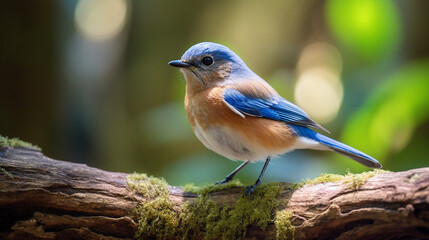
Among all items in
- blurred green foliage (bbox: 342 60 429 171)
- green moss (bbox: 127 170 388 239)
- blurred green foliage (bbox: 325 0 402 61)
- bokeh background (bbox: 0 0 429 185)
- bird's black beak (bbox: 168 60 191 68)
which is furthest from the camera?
blurred green foliage (bbox: 325 0 402 61)

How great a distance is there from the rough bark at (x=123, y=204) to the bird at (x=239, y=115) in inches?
15.0

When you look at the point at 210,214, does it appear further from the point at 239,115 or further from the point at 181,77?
the point at 181,77

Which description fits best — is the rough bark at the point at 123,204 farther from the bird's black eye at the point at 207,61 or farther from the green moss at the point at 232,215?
the bird's black eye at the point at 207,61

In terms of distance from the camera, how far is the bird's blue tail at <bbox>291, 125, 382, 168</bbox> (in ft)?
9.45

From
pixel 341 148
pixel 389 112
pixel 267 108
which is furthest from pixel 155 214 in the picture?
pixel 389 112

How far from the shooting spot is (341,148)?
2.97 m

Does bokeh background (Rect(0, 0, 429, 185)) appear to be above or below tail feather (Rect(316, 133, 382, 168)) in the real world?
above

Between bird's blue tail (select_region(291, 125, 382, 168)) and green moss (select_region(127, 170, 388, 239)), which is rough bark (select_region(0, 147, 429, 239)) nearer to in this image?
A: green moss (select_region(127, 170, 388, 239))

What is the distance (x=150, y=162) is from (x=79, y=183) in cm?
410

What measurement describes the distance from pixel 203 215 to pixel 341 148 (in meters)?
1.17

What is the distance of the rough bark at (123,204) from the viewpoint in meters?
2.08

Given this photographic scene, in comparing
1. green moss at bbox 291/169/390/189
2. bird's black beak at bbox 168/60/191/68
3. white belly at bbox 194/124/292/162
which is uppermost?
bird's black beak at bbox 168/60/191/68

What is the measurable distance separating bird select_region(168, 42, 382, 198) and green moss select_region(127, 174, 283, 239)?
16 centimetres

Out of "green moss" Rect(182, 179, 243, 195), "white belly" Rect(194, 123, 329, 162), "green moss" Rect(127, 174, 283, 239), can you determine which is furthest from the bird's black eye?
"green moss" Rect(127, 174, 283, 239)
